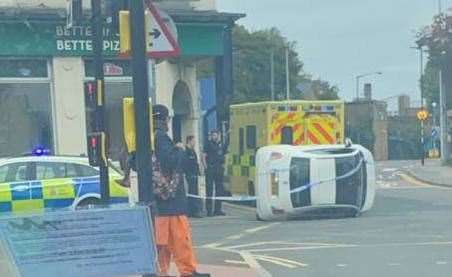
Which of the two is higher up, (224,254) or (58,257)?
(58,257)

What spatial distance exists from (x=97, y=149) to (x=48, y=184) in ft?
18.3

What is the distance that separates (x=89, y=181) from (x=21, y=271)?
9236 millimetres

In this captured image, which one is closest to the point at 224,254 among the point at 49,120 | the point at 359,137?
the point at 49,120

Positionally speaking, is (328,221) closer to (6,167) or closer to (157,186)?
(6,167)

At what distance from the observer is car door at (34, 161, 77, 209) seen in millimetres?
15891

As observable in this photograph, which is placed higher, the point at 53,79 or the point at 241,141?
the point at 53,79

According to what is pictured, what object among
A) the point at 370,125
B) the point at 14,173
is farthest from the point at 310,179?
the point at 370,125

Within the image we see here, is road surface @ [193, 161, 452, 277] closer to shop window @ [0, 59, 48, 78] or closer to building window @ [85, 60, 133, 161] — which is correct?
building window @ [85, 60, 133, 161]

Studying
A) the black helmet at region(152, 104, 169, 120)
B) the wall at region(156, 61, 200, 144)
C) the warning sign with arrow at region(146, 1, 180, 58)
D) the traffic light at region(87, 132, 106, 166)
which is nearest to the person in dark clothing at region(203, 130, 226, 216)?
the wall at region(156, 61, 200, 144)

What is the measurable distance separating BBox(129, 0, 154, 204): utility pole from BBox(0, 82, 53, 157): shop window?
48.1ft

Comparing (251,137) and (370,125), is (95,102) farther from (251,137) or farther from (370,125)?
(370,125)

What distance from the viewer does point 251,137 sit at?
69.6 feet

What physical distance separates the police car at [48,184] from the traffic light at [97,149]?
16.2 ft

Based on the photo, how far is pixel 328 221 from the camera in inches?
700
